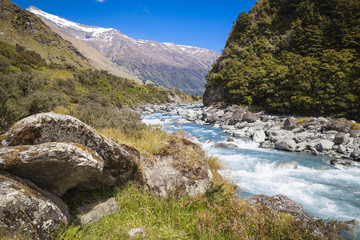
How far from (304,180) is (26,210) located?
1453 centimetres

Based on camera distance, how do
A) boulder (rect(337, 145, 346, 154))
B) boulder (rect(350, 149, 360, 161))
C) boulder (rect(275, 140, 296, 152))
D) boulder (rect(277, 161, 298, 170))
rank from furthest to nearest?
boulder (rect(275, 140, 296, 152)), boulder (rect(337, 145, 346, 154)), boulder (rect(350, 149, 360, 161)), boulder (rect(277, 161, 298, 170))

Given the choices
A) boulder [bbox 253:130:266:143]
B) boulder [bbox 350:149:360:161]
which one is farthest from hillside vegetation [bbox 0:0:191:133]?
boulder [bbox 350:149:360:161]

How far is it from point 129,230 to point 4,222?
193cm

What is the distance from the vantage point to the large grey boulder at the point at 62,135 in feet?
10.7

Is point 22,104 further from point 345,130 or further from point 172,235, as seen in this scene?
point 345,130

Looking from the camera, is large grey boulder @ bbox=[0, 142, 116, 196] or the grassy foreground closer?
large grey boulder @ bbox=[0, 142, 116, 196]

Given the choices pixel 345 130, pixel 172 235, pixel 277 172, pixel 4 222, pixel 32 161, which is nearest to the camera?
pixel 4 222

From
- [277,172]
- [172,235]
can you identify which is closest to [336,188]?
[277,172]

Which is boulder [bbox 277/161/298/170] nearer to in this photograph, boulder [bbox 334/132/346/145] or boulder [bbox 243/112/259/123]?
boulder [bbox 334/132/346/145]

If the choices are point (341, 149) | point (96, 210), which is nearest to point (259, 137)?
point (341, 149)

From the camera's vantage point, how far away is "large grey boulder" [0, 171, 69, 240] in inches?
91.8

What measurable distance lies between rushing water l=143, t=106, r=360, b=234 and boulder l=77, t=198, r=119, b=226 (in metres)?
3.41

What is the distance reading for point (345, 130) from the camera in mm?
20359

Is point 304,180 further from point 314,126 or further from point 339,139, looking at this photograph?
point 314,126
